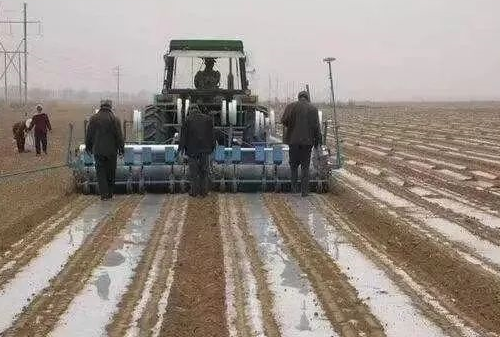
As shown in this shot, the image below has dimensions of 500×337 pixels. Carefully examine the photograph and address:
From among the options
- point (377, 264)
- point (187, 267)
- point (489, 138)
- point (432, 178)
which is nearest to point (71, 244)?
point (187, 267)

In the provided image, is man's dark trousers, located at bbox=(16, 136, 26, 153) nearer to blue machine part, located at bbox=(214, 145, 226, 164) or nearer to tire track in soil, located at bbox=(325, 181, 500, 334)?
blue machine part, located at bbox=(214, 145, 226, 164)

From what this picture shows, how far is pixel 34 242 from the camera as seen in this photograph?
8125 mm

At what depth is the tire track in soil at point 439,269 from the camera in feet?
18.5

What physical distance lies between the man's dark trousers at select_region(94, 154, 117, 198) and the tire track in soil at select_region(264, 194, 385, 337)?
3337mm

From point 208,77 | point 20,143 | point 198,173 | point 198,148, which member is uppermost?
point 208,77

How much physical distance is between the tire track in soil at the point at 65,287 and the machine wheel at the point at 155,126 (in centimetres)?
512

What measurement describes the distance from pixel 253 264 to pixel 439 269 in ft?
5.46

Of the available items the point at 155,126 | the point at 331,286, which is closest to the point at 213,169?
the point at 155,126

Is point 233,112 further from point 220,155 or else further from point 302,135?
point 302,135

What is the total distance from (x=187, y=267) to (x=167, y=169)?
5.78 m

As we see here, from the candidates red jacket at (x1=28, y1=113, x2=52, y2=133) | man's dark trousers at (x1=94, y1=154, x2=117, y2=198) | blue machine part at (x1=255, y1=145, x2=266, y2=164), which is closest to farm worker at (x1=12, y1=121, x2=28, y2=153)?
red jacket at (x1=28, y1=113, x2=52, y2=133)

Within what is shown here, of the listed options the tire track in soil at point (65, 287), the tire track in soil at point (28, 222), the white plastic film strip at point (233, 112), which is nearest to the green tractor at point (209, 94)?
the white plastic film strip at point (233, 112)

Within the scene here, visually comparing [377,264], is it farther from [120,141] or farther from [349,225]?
[120,141]

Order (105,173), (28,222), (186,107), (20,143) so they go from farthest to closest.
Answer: (20,143) < (186,107) < (105,173) < (28,222)
